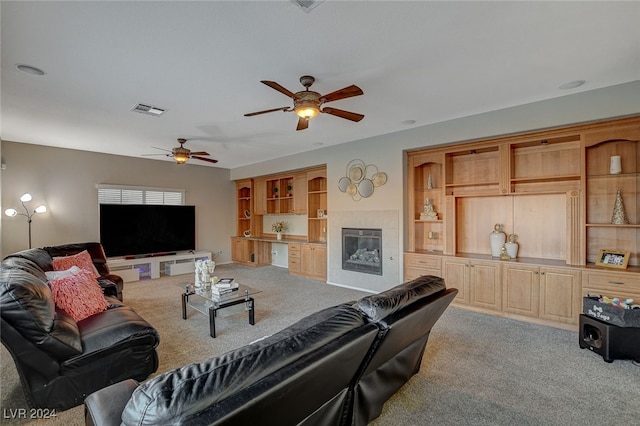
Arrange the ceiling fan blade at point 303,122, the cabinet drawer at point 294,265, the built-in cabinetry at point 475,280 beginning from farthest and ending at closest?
1. the cabinet drawer at point 294,265
2. the built-in cabinetry at point 475,280
3. the ceiling fan blade at point 303,122

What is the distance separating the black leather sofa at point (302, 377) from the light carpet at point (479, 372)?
0.44 m

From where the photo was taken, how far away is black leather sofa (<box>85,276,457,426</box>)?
950mm

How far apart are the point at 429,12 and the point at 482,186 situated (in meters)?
3.18

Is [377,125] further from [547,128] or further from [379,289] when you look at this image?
[379,289]

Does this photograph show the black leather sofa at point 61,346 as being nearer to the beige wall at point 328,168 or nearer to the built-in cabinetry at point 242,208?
the beige wall at point 328,168

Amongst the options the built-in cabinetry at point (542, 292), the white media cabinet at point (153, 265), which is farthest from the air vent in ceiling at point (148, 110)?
the built-in cabinetry at point (542, 292)

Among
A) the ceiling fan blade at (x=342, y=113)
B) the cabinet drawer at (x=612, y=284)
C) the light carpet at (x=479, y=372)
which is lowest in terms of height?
the light carpet at (x=479, y=372)

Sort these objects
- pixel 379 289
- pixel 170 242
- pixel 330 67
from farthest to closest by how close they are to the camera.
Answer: pixel 170 242 → pixel 379 289 → pixel 330 67

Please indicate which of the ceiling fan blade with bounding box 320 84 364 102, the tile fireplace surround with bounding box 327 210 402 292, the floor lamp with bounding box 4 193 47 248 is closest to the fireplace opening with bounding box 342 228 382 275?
the tile fireplace surround with bounding box 327 210 402 292

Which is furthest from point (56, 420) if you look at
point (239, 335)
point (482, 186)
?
point (482, 186)

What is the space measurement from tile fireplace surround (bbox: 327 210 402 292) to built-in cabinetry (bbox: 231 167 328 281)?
1.24 feet

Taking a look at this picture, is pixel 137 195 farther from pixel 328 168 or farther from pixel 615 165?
pixel 615 165

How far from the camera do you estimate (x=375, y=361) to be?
1775mm

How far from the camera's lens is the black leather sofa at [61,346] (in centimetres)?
188
